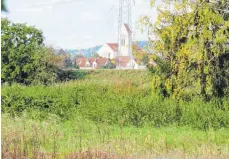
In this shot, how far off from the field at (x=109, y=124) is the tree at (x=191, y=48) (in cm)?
45

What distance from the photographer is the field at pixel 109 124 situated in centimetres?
360

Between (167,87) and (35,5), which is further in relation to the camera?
(167,87)

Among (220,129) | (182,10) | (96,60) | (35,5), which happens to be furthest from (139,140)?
(96,60)

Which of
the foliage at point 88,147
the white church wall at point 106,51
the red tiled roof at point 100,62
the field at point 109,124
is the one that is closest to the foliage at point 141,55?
the field at point 109,124

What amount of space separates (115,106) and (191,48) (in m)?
1.60

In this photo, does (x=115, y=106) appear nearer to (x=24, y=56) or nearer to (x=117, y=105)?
(x=117, y=105)

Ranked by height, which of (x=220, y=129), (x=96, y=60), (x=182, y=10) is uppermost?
(x=182, y=10)

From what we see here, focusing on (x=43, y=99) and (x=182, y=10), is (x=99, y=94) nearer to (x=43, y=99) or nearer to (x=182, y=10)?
(x=43, y=99)

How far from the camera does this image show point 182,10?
757 cm

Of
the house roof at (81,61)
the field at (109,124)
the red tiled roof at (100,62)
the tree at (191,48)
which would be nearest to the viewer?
the field at (109,124)

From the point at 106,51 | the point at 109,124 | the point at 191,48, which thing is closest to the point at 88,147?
the point at 109,124

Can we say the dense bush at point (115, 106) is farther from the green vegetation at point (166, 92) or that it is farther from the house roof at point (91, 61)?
the house roof at point (91, 61)

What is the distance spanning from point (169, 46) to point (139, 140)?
3.56m

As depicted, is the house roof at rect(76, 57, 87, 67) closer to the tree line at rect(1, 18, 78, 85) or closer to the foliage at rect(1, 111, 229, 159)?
the tree line at rect(1, 18, 78, 85)
